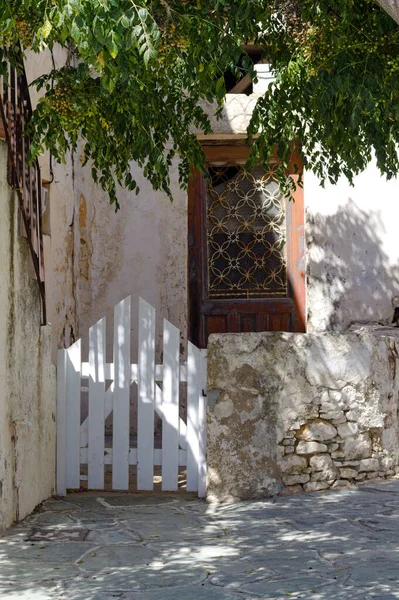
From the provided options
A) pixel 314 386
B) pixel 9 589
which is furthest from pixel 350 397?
pixel 9 589

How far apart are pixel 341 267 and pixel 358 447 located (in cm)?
307

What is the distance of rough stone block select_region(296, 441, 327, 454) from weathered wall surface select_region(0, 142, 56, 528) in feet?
5.66

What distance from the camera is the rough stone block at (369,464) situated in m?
6.24

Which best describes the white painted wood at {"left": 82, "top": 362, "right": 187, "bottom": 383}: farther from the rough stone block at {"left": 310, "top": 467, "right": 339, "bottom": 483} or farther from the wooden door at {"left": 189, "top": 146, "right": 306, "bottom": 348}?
the wooden door at {"left": 189, "top": 146, "right": 306, "bottom": 348}

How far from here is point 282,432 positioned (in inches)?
237

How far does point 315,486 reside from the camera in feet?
20.0

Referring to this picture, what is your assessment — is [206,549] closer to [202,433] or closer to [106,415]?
[202,433]

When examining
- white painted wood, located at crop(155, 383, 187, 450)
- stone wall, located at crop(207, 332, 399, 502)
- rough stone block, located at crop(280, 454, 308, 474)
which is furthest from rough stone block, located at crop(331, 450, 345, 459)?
white painted wood, located at crop(155, 383, 187, 450)

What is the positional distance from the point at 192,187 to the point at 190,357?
11.8 ft

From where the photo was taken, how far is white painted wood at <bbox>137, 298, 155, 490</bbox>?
6.08m

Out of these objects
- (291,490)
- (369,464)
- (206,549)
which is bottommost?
(206,549)

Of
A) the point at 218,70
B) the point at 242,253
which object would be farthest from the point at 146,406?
the point at 242,253

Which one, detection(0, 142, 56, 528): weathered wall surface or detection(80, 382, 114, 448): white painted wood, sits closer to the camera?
detection(0, 142, 56, 528): weathered wall surface

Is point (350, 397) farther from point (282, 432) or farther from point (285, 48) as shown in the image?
point (285, 48)
